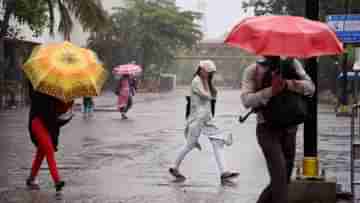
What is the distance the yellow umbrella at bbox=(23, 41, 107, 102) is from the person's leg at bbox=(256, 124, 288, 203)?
3197mm

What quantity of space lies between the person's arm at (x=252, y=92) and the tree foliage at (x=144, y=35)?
5308 cm

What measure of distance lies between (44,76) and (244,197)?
107 inches

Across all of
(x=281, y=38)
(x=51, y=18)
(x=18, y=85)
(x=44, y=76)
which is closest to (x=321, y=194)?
(x=281, y=38)

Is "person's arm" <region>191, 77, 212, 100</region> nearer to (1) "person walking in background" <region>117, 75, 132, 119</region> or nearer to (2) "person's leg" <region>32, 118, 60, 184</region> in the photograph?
(2) "person's leg" <region>32, 118, 60, 184</region>

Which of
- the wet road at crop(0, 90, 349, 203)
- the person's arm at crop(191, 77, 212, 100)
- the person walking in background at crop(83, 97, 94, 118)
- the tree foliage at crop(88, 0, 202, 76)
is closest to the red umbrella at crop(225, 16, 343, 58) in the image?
the wet road at crop(0, 90, 349, 203)

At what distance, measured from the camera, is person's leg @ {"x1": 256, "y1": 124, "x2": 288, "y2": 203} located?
691 cm

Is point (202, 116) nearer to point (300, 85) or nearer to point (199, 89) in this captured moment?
point (199, 89)

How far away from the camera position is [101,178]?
11.5 meters

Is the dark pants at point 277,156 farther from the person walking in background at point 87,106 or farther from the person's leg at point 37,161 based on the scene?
the person walking in background at point 87,106

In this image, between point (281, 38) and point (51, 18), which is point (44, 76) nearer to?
point (281, 38)

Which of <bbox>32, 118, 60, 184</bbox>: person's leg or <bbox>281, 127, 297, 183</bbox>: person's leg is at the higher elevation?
<bbox>281, 127, 297, 183</bbox>: person's leg

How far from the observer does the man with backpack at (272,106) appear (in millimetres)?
6918

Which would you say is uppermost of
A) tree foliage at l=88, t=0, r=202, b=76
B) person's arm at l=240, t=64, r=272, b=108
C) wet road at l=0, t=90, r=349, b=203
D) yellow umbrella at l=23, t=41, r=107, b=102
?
person's arm at l=240, t=64, r=272, b=108

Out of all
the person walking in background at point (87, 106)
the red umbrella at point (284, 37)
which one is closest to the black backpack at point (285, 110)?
the red umbrella at point (284, 37)
